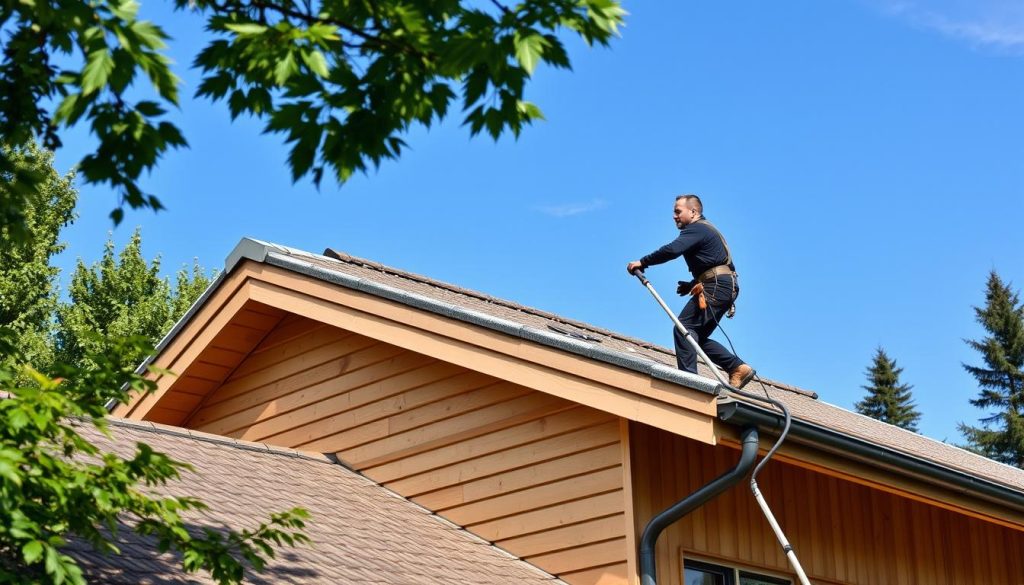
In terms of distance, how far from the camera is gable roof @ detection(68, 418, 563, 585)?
7.86 meters

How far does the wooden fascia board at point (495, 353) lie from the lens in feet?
29.0

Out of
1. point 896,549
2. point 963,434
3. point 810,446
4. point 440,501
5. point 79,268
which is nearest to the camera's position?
point 810,446

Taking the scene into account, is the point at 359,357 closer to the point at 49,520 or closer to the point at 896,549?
the point at 896,549

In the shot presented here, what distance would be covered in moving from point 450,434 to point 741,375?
101 inches

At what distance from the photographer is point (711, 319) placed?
32.9 ft

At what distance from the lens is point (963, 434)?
48875 mm

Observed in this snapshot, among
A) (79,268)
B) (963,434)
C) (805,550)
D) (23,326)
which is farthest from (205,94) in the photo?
(963,434)

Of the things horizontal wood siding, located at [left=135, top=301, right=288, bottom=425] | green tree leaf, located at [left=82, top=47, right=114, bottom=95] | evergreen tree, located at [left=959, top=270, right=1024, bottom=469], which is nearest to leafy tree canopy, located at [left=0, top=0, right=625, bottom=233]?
green tree leaf, located at [left=82, top=47, right=114, bottom=95]

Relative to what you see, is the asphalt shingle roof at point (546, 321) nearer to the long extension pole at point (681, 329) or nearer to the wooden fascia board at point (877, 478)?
the wooden fascia board at point (877, 478)

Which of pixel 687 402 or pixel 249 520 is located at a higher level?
pixel 687 402

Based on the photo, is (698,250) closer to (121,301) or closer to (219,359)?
(219,359)

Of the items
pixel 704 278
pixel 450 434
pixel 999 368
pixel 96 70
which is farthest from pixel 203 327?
pixel 999 368

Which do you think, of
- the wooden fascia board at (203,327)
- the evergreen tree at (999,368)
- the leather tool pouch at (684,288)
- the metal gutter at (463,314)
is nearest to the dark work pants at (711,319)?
the leather tool pouch at (684,288)

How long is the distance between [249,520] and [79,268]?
2303cm
